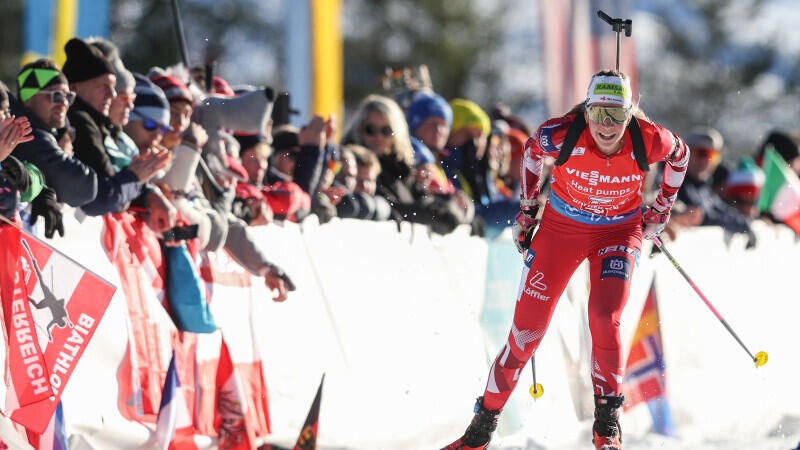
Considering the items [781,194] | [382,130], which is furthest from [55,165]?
[781,194]

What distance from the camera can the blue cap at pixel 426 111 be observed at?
29.3 ft

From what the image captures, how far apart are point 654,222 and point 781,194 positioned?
495 centimetres

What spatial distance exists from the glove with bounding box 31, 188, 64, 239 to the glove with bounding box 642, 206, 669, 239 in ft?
11.0

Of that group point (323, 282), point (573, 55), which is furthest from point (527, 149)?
point (573, 55)

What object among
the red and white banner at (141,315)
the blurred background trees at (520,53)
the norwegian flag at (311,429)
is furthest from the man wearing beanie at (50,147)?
the blurred background trees at (520,53)

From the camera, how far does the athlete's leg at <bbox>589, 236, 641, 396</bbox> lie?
20.1 ft

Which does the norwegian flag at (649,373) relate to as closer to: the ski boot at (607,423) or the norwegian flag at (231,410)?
the ski boot at (607,423)

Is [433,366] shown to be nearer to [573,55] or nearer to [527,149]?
[527,149]

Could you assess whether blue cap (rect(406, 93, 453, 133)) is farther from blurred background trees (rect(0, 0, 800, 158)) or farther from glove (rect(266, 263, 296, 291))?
blurred background trees (rect(0, 0, 800, 158))

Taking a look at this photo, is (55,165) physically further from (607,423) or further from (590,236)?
(607,423)

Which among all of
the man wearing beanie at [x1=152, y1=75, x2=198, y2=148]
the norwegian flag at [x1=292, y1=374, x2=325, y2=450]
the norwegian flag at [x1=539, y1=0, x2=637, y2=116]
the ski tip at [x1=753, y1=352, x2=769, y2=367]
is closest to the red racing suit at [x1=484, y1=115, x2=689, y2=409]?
the norwegian flag at [x1=292, y1=374, x2=325, y2=450]

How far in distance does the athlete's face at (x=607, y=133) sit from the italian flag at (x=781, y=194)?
17.5 ft

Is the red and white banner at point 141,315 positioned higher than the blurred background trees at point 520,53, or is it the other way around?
the red and white banner at point 141,315

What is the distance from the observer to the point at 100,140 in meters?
5.54
